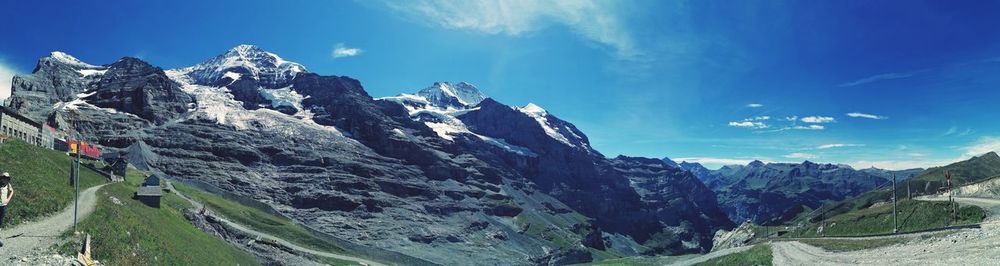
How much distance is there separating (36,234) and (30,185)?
1385 cm

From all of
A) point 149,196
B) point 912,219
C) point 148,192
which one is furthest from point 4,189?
point 912,219

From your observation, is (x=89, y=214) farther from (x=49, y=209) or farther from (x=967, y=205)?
(x=967, y=205)

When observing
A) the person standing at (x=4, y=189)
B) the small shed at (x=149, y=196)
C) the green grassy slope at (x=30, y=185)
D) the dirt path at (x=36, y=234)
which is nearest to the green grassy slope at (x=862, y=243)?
the dirt path at (x=36, y=234)

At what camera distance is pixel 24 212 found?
3869 centimetres

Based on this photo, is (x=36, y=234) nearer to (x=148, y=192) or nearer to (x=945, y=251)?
(x=945, y=251)

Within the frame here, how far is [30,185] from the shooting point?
1742 inches

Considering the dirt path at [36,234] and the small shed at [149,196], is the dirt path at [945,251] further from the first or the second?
the small shed at [149,196]

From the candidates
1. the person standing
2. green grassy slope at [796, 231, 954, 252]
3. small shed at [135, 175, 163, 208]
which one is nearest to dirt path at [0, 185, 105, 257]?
the person standing

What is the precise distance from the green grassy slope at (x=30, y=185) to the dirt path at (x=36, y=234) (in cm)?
79

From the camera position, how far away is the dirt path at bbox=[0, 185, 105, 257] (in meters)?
29.1

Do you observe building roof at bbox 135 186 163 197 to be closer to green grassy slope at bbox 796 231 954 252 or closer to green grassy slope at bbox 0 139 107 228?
green grassy slope at bbox 0 139 107 228

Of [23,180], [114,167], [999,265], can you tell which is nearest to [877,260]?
[999,265]

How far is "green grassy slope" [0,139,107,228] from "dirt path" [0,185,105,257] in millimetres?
786

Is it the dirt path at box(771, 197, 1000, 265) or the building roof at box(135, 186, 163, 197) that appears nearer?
the dirt path at box(771, 197, 1000, 265)
